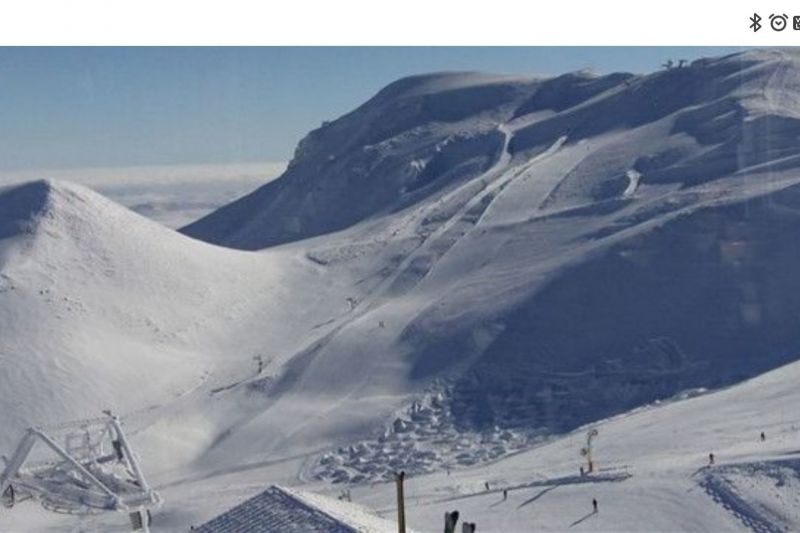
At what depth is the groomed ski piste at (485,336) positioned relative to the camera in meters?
42.5

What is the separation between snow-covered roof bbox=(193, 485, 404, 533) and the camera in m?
26.3

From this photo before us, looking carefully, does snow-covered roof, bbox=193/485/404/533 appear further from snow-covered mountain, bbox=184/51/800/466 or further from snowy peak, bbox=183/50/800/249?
snowy peak, bbox=183/50/800/249

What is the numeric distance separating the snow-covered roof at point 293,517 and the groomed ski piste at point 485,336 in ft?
23.5

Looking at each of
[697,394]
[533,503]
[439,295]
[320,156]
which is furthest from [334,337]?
[320,156]

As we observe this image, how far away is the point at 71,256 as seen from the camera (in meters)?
73.6

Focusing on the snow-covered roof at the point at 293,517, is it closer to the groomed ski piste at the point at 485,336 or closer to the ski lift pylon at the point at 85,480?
the ski lift pylon at the point at 85,480

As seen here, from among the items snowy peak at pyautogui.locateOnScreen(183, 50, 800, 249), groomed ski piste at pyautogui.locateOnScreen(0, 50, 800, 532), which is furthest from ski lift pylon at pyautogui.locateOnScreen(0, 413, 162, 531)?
snowy peak at pyautogui.locateOnScreen(183, 50, 800, 249)

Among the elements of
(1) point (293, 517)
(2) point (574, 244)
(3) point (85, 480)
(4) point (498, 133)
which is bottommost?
(1) point (293, 517)

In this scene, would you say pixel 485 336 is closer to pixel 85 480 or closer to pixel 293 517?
pixel 85 480

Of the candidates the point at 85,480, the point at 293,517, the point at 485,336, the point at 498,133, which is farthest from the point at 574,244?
the point at 293,517

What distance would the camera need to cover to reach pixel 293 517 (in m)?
27.5

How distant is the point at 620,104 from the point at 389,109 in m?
27.5

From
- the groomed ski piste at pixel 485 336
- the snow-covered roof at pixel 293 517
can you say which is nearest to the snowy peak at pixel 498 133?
the groomed ski piste at pixel 485 336

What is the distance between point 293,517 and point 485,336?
3381 centimetres
